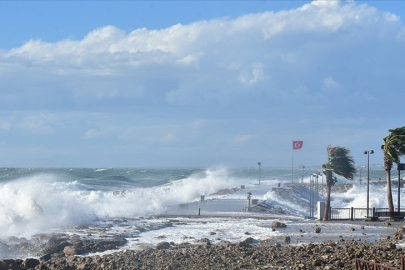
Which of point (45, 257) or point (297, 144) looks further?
point (297, 144)

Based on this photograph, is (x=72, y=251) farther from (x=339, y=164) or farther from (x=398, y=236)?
(x=339, y=164)

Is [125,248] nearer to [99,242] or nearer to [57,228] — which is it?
[99,242]

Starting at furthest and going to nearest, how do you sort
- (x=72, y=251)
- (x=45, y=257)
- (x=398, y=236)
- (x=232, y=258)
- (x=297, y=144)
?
(x=297, y=144), (x=398, y=236), (x=72, y=251), (x=45, y=257), (x=232, y=258)

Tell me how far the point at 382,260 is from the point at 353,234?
7.63 metres

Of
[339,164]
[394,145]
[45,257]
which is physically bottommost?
[45,257]

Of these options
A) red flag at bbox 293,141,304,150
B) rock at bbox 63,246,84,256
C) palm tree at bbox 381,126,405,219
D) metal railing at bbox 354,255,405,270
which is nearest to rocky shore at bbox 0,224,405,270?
rock at bbox 63,246,84,256

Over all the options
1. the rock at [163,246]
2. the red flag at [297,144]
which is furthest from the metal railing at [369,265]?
the red flag at [297,144]

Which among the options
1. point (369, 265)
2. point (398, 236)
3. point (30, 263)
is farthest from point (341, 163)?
point (30, 263)

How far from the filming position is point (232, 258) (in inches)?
728

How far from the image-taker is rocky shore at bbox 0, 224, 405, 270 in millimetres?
17109

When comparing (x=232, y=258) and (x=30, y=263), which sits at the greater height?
(x=232, y=258)

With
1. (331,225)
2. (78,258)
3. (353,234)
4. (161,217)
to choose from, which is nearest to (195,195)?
(161,217)

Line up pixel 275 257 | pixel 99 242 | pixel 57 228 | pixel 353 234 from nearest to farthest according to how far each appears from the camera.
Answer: pixel 275 257, pixel 99 242, pixel 353 234, pixel 57 228

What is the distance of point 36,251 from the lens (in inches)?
814
